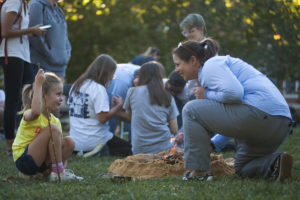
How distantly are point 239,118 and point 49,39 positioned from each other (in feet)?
10.8

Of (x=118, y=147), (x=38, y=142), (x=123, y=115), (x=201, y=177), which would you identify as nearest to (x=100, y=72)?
(x=123, y=115)

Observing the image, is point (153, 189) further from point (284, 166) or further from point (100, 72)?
point (100, 72)

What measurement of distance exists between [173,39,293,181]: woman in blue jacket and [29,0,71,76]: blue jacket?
2.77m

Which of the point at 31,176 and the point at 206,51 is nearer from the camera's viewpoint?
the point at 31,176

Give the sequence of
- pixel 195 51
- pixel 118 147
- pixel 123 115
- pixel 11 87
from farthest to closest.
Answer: pixel 123 115 → pixel 118 147 → pixel 11 87 → pixel 195 51

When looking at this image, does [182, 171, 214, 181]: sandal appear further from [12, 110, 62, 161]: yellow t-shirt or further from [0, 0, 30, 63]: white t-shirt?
[0, 0, 30, 63]: white t-shirt

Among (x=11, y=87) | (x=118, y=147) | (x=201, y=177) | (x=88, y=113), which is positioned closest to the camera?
(x=201, y=177)

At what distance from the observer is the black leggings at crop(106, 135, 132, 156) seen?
19.3 feet

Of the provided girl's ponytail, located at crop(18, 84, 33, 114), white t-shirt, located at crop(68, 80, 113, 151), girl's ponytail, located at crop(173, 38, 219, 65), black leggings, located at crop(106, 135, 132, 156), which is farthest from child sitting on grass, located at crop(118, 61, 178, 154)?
girl's ponytail, located at crop(18, 84, 33, 114)

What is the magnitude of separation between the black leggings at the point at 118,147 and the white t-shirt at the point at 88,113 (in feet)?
0.24

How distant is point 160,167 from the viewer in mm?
4250

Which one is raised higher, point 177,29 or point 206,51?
point 206,51

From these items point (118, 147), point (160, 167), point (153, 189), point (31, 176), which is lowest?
point (118, 147)

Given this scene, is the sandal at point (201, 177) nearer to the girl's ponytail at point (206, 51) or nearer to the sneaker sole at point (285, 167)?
the sneaker sole at point (285, 167)
